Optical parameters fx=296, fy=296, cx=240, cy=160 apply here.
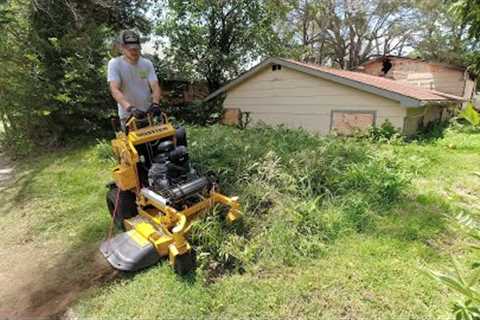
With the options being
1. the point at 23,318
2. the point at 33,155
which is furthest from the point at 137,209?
the point at 33,155

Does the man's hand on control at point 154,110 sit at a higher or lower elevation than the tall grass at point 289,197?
higher

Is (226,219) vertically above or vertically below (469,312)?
below

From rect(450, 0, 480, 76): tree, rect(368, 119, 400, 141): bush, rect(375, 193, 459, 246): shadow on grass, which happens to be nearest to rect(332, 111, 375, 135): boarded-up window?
rect(368, 119, 400, 141): bush

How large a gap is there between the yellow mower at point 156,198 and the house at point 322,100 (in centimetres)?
594

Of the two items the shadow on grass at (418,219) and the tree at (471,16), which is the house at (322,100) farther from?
the tree at (471,16)

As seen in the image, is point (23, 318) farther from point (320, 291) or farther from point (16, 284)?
point (320, 291)

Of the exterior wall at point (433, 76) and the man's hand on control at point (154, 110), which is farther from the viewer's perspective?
the exterior wall at point (433, 76)

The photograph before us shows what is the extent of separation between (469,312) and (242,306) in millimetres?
1445

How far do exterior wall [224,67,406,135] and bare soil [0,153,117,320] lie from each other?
7009 millimetres

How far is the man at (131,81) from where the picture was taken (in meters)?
3.21

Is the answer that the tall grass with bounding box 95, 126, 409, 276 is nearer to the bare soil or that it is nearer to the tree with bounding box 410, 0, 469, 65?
the bare soil

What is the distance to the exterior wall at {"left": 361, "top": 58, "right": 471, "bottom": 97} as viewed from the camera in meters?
14.9

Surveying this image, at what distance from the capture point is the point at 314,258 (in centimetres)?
280

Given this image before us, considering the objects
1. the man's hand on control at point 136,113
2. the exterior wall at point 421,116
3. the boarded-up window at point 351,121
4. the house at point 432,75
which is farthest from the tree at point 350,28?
the man's hand on control at point 136,113
